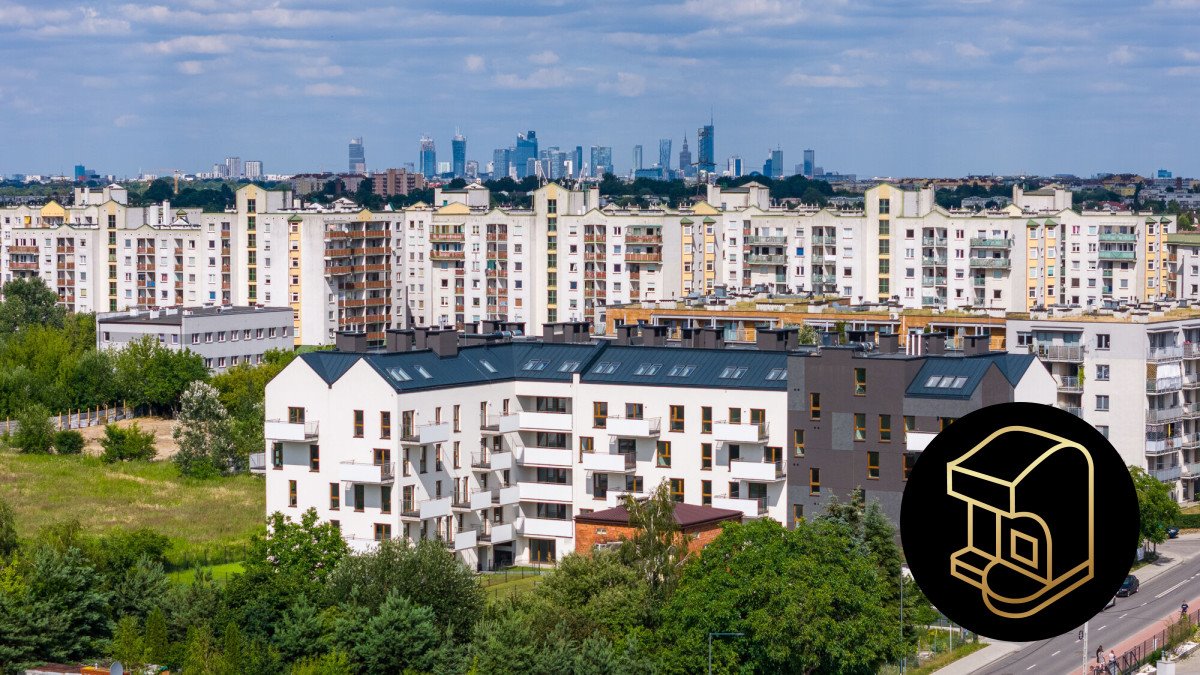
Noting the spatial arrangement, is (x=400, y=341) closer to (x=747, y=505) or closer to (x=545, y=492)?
(x=545, y=492)

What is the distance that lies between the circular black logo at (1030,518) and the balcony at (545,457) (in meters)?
51.6

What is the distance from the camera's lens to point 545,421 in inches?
2320

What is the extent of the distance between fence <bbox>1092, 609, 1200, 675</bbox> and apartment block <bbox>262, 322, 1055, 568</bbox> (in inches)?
322

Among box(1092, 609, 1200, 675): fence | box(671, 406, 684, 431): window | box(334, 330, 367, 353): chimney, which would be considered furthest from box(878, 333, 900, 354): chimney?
box(334, 330, 367, 353): chimney

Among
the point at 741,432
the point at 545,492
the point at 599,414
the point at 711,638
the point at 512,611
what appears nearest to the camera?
the point at 711,638

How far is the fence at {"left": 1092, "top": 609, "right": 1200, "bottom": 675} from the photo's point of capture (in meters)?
44.3

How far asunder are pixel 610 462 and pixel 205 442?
2937 cm

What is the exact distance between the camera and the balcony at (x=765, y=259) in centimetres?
11325

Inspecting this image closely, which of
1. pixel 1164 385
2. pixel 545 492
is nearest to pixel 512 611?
pixel 545 492

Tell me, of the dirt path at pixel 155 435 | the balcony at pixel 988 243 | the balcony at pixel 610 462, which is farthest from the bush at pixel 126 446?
the balcony at pixel 988 243

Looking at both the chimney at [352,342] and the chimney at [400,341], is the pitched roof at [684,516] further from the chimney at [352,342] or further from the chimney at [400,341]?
the chimney at [352,342]

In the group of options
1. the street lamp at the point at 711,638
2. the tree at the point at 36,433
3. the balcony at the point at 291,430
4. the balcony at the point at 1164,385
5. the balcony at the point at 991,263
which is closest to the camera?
the street lamp at the point at 711,638

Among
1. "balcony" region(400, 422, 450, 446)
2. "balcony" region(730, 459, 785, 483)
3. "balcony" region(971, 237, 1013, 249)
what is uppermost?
"balcony" region(971, 237, 1013, 249)

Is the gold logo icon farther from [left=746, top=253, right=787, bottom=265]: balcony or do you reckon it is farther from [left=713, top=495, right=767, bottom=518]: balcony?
[left=746, top=253, right=787, bottom=265]: balcony
